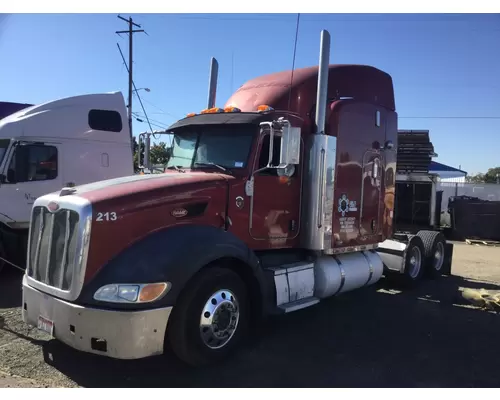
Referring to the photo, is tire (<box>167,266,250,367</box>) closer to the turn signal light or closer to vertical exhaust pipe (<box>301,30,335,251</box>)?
the turn signal light

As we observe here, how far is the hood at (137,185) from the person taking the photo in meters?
4.25

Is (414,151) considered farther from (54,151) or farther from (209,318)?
(209,318)

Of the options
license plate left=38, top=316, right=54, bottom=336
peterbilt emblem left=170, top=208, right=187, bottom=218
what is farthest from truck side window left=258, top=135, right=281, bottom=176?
license plate left=38, top=316, right=54, bottom=336

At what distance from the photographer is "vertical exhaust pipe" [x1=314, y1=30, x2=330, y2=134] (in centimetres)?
580

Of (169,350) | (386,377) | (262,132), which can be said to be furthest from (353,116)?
(169,350)

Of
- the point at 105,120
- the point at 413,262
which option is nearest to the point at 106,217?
the point at 105,120

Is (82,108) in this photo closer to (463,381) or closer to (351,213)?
(351,213)

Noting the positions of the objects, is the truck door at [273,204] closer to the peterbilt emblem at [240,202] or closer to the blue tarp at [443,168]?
the peterbilt emblem at [240,202]

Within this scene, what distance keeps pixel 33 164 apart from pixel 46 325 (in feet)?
18.0

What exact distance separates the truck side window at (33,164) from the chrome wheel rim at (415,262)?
7229mm

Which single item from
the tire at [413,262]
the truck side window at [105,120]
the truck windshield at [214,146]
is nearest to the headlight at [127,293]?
the truck windshield at [214,146]

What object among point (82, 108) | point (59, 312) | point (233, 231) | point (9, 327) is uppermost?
point (82, 108)

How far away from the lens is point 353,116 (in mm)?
6406

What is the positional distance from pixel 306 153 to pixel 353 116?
105cm
